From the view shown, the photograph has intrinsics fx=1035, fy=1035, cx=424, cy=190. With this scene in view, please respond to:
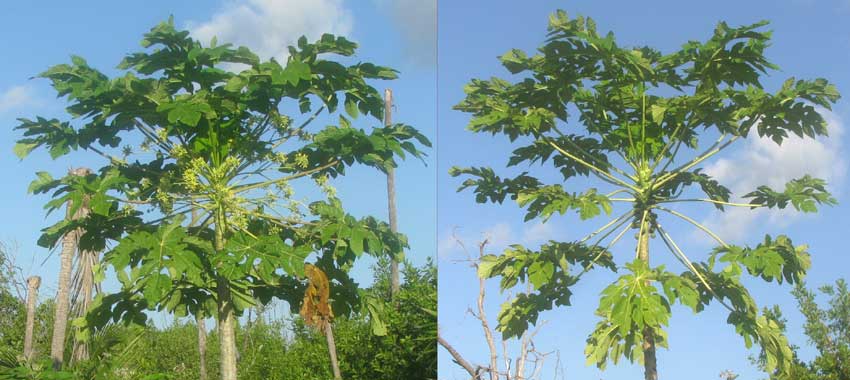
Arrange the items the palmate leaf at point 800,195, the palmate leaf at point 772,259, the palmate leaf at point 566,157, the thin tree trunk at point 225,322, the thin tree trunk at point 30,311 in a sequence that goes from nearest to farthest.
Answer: the thin tree trunk at point 30,311, the thin tree trunk at point 225,322, the palmate leaf at point 772,259, the palmate leaf at point 800,195, the palmate leaf at point 566,157

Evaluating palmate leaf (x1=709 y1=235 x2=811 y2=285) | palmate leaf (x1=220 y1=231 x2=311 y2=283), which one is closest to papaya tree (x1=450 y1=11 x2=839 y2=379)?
palmate leaf (x1=709 y1=235 x2=811 y2=285)

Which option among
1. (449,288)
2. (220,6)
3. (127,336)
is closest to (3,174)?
(127,336)

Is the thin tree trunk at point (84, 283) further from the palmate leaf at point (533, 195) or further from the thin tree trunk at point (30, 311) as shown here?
the palmate leaf at point (533, 195)

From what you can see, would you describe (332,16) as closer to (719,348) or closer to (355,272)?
(355,272)

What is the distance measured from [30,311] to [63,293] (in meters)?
0.11

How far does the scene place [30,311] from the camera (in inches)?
132

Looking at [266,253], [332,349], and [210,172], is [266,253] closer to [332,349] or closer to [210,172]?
[210,172]

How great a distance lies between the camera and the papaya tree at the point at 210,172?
3.41 metres

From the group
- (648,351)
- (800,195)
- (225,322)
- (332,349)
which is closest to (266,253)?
(225,322)

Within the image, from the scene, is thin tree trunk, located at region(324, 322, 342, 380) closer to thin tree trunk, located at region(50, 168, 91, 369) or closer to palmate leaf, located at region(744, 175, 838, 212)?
thin tree trunk, located at region(50, 168, 91, 369)

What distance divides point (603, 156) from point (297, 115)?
148cm

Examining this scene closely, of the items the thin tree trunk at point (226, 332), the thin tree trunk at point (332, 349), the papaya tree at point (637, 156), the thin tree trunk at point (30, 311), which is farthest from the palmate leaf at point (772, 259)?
the thin tree trunk at point (30, 311)

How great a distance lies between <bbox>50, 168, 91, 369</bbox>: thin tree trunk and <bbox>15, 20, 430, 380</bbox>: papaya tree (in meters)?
0.05

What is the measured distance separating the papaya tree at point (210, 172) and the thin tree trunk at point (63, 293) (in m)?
0.05
